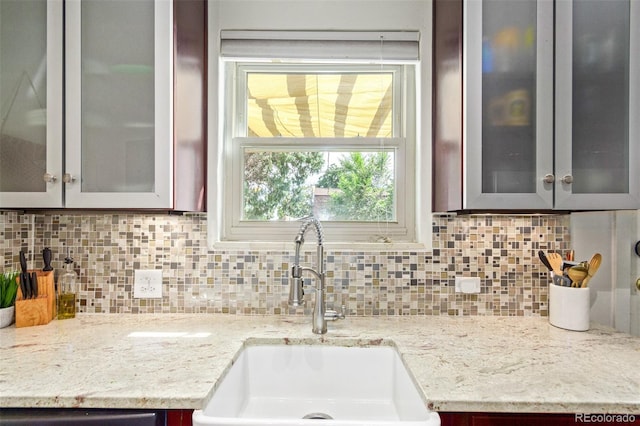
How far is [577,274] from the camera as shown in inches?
53.0

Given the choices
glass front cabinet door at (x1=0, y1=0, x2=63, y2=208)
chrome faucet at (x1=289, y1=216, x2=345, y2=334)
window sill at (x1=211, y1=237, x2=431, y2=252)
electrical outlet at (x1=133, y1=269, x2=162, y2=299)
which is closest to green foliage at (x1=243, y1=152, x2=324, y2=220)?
window sill at (x1=211, y1=237, x2=431, y2=252)

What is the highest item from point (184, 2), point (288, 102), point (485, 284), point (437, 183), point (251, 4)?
point (251, 4)

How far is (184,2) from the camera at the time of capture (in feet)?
4.46

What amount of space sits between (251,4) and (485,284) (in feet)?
5.22

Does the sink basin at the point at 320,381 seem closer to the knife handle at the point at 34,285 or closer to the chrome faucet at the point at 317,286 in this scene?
the chrome faucet at the point at 317,286

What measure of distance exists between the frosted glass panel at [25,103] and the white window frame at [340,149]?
674mm

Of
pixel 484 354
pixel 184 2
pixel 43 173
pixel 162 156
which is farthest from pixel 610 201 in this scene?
pixel 43 173

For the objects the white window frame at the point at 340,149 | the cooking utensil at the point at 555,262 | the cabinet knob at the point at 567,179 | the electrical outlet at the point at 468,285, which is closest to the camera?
the cabinet knob at the point at 567,179

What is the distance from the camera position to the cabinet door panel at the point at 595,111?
1.24 meters

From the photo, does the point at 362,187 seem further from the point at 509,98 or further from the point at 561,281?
the point at 561,281

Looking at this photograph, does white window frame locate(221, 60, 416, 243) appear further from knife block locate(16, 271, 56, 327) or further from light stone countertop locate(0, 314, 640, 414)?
knife block locate(16, 271, 56, 327)

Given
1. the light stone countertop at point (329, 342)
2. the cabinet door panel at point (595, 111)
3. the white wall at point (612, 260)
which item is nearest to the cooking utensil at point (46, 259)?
the light stone countertop at point (329, 342)

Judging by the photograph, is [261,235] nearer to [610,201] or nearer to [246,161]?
[246,161]

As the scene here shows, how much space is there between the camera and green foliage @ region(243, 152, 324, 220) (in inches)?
67.1
